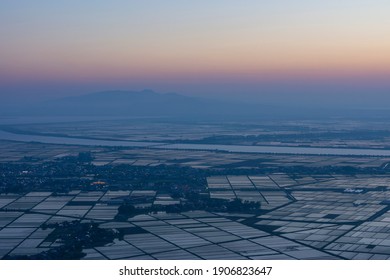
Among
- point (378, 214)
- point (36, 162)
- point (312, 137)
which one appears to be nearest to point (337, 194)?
point (378, 214)

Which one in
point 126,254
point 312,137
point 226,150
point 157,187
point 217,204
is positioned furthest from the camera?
point 312,137

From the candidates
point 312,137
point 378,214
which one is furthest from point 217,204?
point 312,137

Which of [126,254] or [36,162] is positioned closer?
[126,254]

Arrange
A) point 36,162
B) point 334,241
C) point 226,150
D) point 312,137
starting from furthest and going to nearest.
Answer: point 312,137
point 226,150
point 36,162
point 334,241

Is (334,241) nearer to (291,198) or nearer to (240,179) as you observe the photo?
(291,198)

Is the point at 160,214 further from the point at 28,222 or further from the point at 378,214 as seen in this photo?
the point at 378,214

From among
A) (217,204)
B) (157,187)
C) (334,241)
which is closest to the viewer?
(334,241)

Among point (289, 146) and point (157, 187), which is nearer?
point (157, 187)

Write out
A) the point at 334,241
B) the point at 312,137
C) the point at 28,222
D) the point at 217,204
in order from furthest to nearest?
the point at 312,137 < the point at 217,204 < the point at 28,222 < the point at 334,241
